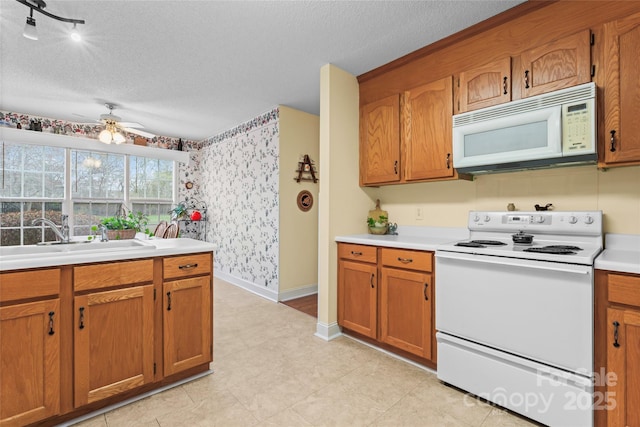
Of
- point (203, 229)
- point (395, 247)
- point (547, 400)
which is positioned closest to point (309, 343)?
point (395, 247)

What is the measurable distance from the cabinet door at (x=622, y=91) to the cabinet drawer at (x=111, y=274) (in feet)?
9.09

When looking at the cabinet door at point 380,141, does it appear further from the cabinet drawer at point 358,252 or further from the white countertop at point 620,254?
the white countertop at point 620,254

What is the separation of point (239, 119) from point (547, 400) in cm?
448

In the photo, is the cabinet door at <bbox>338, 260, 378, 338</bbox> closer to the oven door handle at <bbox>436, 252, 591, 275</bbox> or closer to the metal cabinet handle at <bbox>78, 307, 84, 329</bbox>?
the oven door handle at <bbox>436, 252, 591, 275</bbox>

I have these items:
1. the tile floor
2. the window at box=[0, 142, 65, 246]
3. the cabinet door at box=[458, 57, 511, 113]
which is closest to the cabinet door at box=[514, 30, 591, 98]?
the cabinet door at box=[458, 57, 511, 113]

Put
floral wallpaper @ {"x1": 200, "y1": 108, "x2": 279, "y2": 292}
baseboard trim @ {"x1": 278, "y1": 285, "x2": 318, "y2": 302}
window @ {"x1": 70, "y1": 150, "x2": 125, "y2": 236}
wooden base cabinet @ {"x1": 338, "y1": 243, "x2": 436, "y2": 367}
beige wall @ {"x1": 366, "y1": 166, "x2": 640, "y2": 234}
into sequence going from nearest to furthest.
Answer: beige wall @ {"x1": 366, "y1": 166, "x2": 640, "y2": 234}, wooden base cabinet @ {"x1": 338, "y1": 243, "x2": 436, "y2": 367}, baseboard trim @ {"x1": 278, "y1": 285, "x2": 318, "y2": 302}, floral wallpaper @ {"x1": 200, "y1": 108, "x2": 279, "y2": 292}, window @ {"x1": 70, "y1": 150, "x2": 125, "y2": 236}

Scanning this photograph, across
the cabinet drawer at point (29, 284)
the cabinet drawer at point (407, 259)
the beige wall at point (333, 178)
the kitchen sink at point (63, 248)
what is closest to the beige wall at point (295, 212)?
the beige wall at point (333, 178)

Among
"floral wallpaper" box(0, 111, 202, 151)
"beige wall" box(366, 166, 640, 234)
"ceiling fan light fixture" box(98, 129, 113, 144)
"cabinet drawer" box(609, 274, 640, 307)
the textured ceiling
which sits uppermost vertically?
the textured ceiling

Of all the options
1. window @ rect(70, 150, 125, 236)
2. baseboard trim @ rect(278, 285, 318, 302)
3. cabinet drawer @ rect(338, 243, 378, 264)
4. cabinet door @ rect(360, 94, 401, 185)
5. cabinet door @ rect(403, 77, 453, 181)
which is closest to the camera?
cabinet door @ rect(403, 77, 453, 181)

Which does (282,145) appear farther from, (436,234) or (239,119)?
(436,234)

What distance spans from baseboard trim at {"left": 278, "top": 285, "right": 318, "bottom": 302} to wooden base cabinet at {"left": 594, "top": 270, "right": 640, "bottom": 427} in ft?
9.93

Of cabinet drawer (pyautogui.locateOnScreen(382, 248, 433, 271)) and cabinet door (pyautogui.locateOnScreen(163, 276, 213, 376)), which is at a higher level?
cabinet drawer (pyautogui.locateOnScreen(382, 248, 433, 271))

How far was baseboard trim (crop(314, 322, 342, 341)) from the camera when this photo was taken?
268cm

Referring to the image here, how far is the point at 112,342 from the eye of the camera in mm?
1652
